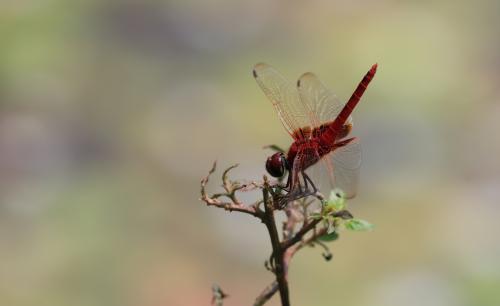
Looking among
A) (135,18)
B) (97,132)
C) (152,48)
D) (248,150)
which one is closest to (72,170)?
(97,132)

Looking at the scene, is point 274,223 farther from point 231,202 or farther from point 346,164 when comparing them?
point 346,164

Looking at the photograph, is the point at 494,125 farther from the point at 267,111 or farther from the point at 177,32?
the point at 177,32

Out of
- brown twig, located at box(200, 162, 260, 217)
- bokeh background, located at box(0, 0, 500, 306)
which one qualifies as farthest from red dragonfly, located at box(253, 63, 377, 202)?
bokeh background, located at box(0, 0, 500, 306)

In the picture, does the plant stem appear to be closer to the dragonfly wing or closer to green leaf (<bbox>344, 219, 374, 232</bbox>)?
green leaf (<bbox>344, 219, 374, 232</bbox>)

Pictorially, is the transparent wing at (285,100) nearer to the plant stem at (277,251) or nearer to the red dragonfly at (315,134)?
the red dragonfly at (315,134)

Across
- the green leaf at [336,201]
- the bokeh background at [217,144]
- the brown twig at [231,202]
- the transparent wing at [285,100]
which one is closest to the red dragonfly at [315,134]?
the transparent wing at [285,100]
